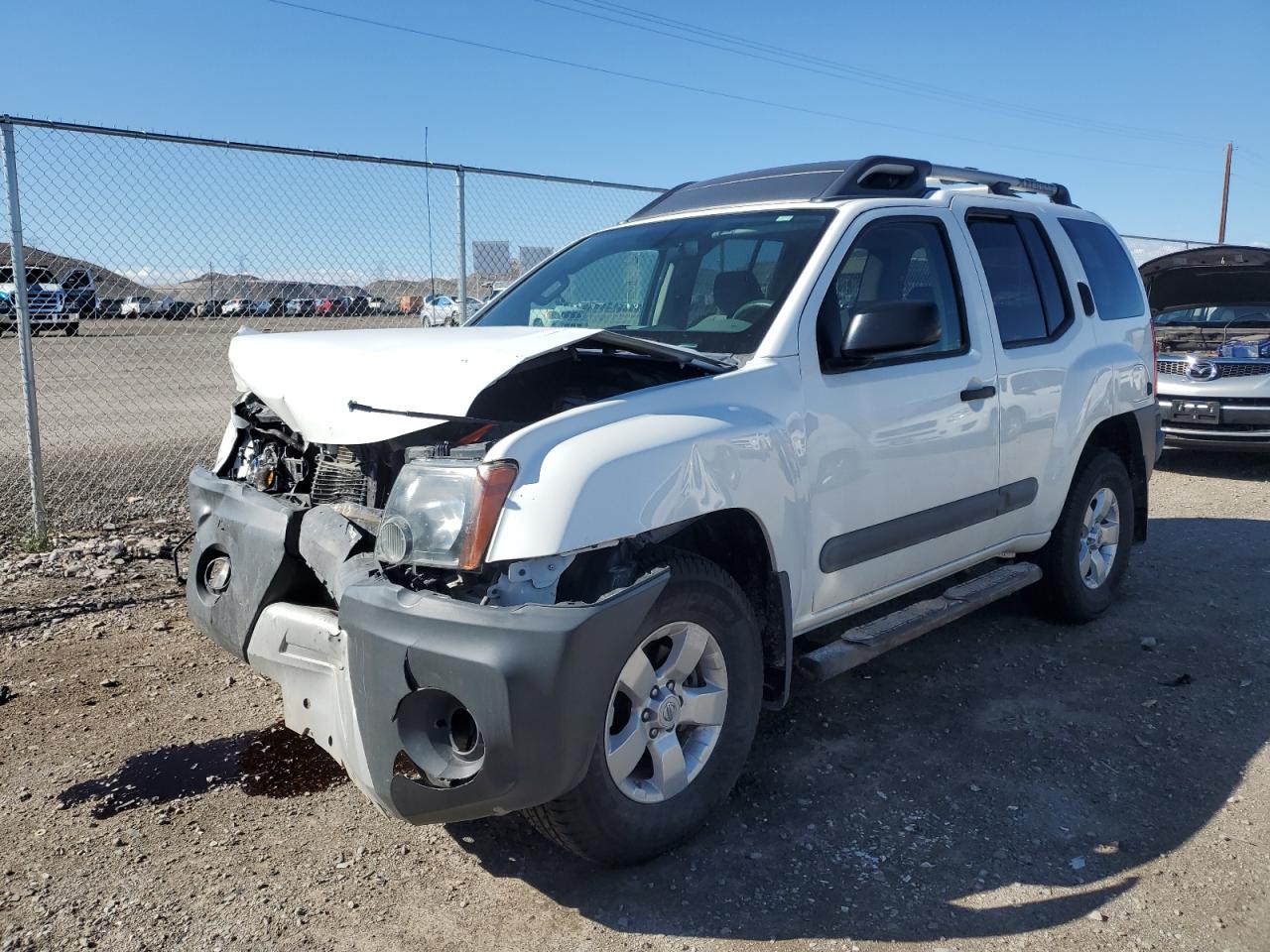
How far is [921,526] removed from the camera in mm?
3777

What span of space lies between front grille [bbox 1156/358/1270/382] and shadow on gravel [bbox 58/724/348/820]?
7758mm

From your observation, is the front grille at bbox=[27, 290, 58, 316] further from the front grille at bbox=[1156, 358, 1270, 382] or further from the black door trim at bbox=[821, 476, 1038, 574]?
the front grille at bbox=[1156, 358, 1270, 382]

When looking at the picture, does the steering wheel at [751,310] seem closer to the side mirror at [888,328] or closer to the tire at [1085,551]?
the side mirror at [888,328]

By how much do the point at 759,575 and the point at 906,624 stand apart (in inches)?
33.4

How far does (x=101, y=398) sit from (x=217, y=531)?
9982 mm

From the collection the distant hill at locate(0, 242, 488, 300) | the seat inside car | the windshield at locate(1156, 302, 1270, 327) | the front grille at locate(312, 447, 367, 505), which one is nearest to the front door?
the seat inside car

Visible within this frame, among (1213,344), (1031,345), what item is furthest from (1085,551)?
(1213,344)

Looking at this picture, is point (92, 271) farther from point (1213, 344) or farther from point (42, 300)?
point (1213, 344)

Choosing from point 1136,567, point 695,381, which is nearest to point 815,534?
point 695,381

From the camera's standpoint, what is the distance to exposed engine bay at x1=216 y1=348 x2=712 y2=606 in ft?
8.22

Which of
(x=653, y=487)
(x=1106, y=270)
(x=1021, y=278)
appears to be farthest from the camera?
(x=1106, y=270)

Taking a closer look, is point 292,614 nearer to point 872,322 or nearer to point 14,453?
point 872,322

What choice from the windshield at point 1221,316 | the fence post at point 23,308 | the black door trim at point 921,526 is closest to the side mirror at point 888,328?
the black door trim at point 921,526

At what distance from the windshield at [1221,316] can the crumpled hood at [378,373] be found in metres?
8.86
